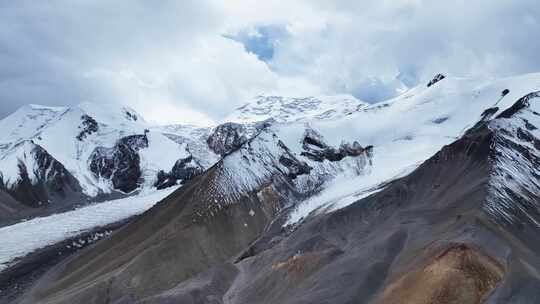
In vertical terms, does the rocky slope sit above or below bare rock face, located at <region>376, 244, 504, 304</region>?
above

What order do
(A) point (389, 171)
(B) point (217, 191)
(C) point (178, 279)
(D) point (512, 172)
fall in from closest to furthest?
(D) point (512, 172)
(C) point (178, 279)
(B) point (217, 191)
(A) point (389, 171)

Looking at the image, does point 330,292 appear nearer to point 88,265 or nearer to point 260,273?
point 260,273

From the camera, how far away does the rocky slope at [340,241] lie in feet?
231

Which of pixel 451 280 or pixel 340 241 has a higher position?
pixel 340 241

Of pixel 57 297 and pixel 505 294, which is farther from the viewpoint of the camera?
pixel 57 297

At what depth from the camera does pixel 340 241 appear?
113m

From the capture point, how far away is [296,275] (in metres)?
91.8

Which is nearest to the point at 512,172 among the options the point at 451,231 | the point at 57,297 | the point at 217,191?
the point at 451,231

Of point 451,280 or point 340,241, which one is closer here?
point 451,280

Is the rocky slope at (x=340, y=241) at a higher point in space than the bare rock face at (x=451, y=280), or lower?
higher

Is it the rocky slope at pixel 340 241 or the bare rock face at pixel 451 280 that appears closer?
the bare rock face at pixel 451 280

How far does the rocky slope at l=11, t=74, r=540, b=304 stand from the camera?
70.5 meters

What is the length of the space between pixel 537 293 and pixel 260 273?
51.0 meters

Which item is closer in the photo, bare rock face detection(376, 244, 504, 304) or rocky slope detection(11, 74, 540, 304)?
bare rock face detection(376, 244, 504, 304)
